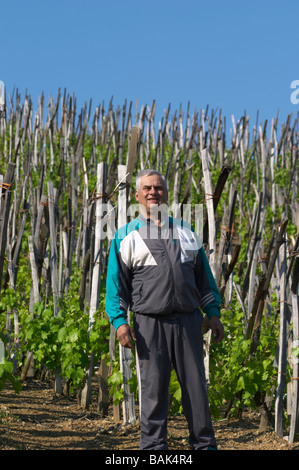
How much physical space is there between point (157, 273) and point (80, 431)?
149 centimetres

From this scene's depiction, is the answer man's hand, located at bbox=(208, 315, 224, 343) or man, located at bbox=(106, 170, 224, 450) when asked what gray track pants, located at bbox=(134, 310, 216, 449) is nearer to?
man, located at bbox=(106, 170, 224, 450)

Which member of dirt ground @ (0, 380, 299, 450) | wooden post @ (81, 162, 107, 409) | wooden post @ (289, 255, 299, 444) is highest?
wooden post @ (81, 162, 107, 409)

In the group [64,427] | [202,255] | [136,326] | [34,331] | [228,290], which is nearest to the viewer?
[136,326]

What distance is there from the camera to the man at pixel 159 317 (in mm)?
2361

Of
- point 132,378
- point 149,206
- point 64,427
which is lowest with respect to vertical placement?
point 64,427

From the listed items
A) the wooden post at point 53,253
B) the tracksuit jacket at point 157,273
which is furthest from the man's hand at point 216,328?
the wooden post at point 53,253

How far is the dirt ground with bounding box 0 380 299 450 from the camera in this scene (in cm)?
312

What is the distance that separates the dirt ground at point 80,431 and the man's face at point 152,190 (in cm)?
140

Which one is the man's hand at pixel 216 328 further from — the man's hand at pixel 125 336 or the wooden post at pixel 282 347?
the wooden post at pixel 282 347

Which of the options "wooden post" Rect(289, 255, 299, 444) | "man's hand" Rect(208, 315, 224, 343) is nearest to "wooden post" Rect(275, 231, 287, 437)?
"wooden post" Rect(289, 255, 299, 444)

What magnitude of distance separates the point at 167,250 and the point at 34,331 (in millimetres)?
1681

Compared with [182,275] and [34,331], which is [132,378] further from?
[182,275]
